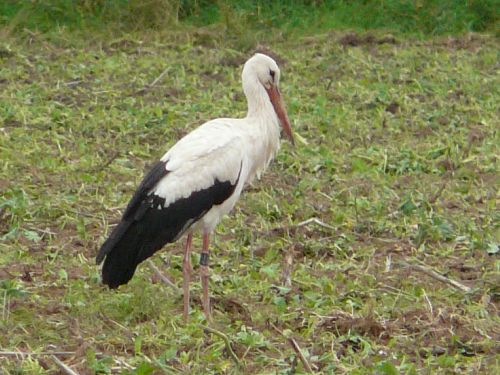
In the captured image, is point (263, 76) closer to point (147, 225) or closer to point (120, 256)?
point (147, 225)

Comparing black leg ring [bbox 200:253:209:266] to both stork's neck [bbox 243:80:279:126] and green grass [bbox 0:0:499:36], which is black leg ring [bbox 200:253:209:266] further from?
green grass [bbox 0:0:499:36]

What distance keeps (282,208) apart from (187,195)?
180cm

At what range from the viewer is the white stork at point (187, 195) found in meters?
6.17

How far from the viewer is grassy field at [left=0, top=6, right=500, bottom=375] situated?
18.8 feet

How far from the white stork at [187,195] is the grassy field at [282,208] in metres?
0.21

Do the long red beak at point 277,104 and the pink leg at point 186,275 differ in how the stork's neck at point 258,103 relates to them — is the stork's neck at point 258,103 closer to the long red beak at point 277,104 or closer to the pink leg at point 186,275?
the long red beak at point 277,104

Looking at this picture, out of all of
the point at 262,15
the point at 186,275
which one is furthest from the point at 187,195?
Answer: the point at 262,15

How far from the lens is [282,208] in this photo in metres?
8.09

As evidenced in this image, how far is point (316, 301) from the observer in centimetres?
640

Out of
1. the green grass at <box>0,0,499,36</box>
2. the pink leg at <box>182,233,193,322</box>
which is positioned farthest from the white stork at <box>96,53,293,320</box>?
the green grass at <box>0,0,499,36</box>

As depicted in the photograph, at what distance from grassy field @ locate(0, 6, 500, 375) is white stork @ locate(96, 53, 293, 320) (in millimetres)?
208

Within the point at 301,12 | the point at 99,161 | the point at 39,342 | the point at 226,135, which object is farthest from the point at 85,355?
the point at 301,12

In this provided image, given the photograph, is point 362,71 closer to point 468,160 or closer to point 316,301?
point 468,160

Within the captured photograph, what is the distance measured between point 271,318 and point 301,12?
8.20 m
